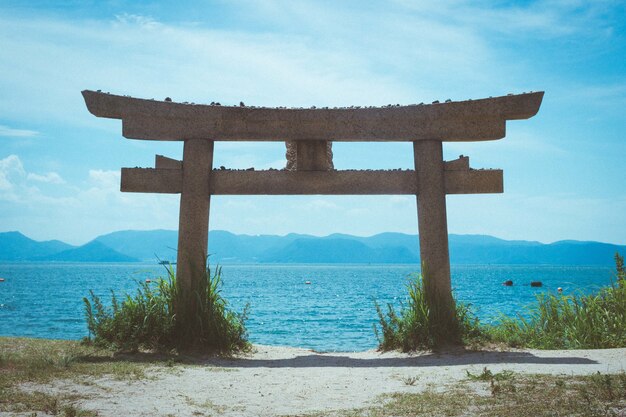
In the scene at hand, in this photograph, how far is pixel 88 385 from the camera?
537 cm

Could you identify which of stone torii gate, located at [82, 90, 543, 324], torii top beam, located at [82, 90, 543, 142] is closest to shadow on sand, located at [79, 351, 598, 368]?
stone torii gate, located at [82, 90, 543, 324]

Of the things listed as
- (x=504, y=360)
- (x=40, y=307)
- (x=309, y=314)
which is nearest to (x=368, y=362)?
(x=504, y=360)

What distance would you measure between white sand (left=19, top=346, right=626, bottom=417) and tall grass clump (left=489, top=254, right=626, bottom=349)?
1172mm

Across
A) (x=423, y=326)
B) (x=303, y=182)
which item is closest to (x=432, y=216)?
(x=423, y=326)

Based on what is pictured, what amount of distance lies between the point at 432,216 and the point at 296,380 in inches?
125

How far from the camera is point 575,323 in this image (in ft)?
28.5

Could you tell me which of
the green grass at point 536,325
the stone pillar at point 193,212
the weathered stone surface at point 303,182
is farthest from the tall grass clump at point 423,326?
the stone pillar at point 193,212

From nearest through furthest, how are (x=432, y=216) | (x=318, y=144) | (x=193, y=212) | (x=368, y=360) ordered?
(x=368, y=360), (x=193, y=212), (x=432, y=216), (x=318, y=144)

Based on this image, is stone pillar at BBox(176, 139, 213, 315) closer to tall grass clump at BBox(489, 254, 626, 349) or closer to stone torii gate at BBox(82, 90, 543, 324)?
stone torii gate at BBox(82, 90, 543, 324)

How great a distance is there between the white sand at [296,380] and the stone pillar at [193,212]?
133 centimetres

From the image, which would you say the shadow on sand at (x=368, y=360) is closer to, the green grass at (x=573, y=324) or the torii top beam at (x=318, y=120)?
the green grass at (x=573, y=324)

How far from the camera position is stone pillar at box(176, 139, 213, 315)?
25.3 feet

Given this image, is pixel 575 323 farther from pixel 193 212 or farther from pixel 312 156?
pixel 193 212

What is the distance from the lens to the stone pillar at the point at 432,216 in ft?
25.8
